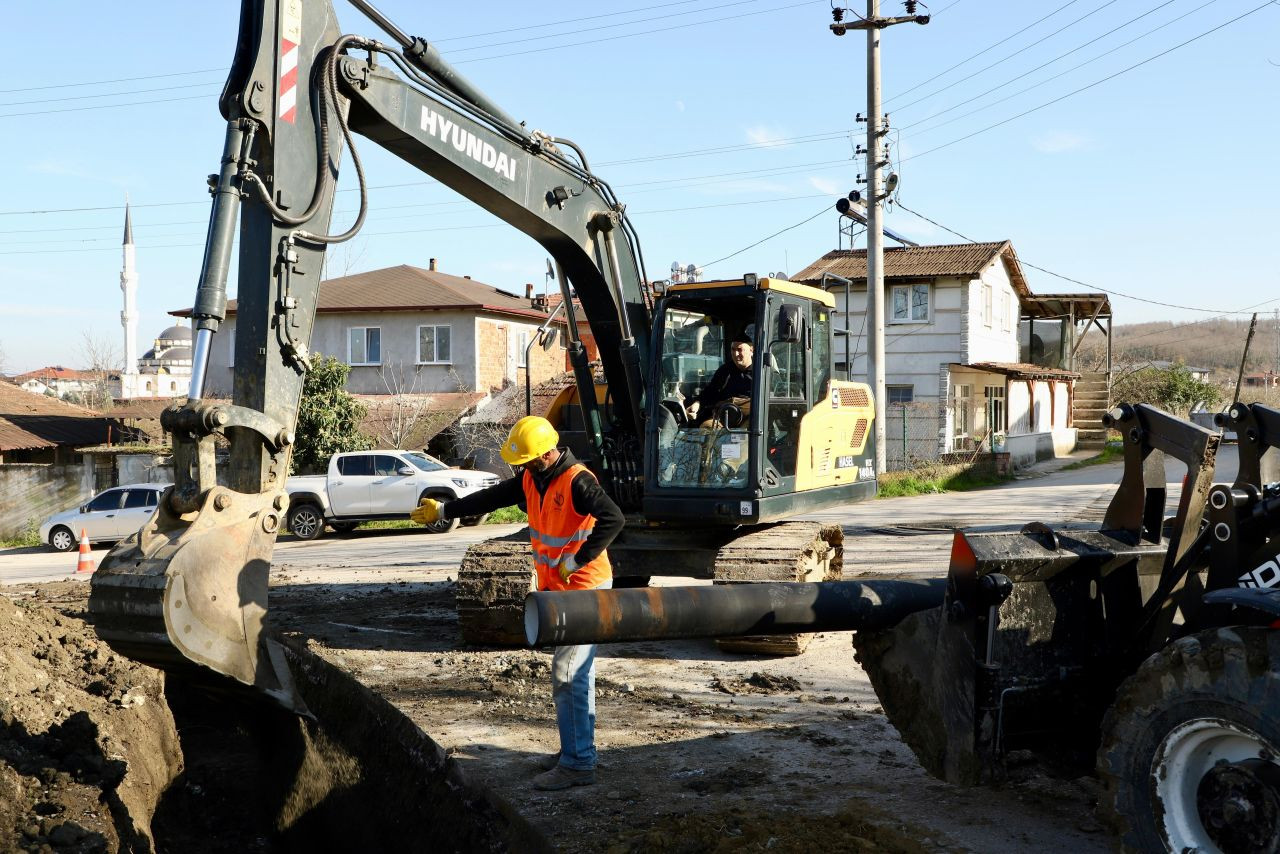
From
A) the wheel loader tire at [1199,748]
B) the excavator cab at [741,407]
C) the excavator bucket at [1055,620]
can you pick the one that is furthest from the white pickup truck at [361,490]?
the wheel loader tire at [1199,748]

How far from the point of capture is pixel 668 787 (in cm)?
546

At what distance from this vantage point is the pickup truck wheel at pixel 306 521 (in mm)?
19734

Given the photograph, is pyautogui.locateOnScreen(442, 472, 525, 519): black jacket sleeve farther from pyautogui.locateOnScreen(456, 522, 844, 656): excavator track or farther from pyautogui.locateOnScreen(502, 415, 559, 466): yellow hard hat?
pyautogui.locateOnScreen(456, 522, 844, 656): excavator track

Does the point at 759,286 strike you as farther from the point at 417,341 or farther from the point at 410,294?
the point at 410,294

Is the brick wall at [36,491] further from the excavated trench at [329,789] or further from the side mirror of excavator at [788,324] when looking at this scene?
the excavated trench at [329,789]

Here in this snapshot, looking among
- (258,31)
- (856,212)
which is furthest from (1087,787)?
(856,212)

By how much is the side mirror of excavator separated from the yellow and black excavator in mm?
22

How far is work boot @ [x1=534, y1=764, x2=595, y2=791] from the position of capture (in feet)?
17.8

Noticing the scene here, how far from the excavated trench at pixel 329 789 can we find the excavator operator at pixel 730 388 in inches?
156

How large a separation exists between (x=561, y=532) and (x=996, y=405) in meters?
30.6

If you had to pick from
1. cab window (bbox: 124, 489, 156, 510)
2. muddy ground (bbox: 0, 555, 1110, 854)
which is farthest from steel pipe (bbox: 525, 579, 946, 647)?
cab window (bbox: 124, 489, 156, 510)

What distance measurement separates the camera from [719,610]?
420cm

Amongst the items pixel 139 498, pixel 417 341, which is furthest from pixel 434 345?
pixel 139 498

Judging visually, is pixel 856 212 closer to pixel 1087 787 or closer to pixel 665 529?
pixel 665 529
